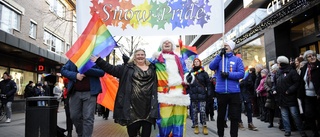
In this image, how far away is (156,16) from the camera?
19.7ft

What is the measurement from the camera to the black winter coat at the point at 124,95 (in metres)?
4.09

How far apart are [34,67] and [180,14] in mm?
20688

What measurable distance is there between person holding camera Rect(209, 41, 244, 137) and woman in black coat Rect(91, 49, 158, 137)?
1821 millimetres

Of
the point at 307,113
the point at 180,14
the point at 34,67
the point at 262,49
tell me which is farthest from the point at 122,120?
the point at 34,67

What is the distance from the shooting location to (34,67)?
23312 mm

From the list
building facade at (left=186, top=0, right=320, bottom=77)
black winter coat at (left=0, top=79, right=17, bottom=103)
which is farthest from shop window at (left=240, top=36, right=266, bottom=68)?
black winter coat at (left=0, top=79, right=17, bottom=103)

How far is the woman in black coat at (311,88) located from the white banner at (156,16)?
2.31m

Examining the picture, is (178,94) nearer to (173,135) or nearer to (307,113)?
(173,135)

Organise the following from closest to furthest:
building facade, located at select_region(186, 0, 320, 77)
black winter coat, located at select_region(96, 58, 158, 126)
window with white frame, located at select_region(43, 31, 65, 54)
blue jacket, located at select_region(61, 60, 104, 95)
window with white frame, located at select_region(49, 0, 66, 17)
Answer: black winter coat, located at select_region(96, 58, 158, 126) < blue jacket, located at select_region(61, 60, 104, 95) < building facade, located at select_region(186, 0, 320, 77) < window with white frame, located at select_region(43, 31, 65, 54) < window with white frame, located at select_region(49, 0, 66, 17)

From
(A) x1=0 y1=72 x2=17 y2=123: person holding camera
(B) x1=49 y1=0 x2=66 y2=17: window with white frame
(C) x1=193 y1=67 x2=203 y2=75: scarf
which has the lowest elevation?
(A) x1=0 y1=72 x2=17 y2=123: person holding camera

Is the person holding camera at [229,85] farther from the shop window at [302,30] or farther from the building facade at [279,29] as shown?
the shop window at [302,30]

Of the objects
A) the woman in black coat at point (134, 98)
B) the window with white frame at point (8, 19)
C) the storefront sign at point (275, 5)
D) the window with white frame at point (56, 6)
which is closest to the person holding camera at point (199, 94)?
the woman in black coat at point (134, 98)

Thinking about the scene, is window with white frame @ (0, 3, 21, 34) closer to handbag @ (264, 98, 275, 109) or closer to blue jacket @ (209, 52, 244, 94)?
blue jacket @ (209, 52, 244, 94)

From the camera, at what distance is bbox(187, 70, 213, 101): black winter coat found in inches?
312
